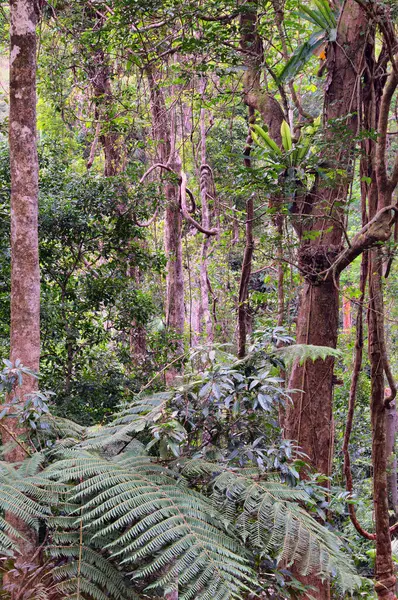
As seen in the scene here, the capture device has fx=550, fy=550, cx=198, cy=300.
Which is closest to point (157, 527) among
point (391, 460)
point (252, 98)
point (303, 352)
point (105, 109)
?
point (303, 352)

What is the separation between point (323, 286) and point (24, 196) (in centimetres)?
181

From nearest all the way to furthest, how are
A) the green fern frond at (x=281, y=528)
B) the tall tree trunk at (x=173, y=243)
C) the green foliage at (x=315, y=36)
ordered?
1. the green fern frond at (x=281, y=528)
2. the green foliage at (x=315, y=36)
3. the tall tree trunk at (x=173, y=243)

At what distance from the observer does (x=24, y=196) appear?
290 centimetres

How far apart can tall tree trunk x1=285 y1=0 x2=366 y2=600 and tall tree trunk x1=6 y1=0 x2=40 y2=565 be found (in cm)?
156

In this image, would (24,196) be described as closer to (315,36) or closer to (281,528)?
(315,36)

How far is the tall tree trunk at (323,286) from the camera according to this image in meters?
3.30

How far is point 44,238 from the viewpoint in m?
4.70

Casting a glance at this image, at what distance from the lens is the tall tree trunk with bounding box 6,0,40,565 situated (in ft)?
9.12

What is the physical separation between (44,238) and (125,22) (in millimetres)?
Result: 1840

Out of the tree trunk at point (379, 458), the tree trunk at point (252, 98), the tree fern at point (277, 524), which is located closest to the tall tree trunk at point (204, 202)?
the tree trunk at point (252, 98)

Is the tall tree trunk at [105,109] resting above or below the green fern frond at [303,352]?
above

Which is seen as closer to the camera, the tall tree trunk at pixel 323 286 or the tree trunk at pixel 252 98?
the tall tree trunk at pixel 323 286

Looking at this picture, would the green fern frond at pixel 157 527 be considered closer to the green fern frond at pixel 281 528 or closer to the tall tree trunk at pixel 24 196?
the green fern frond at pixel 281 528

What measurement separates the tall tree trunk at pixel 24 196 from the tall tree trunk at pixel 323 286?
5.10 feet
